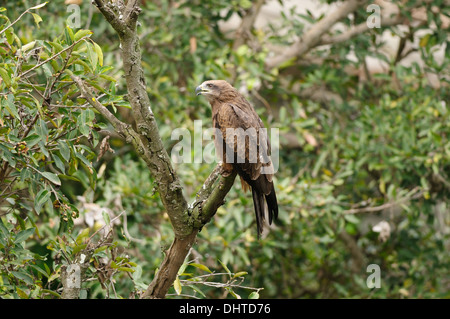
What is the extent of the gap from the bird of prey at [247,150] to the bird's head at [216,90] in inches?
5.5

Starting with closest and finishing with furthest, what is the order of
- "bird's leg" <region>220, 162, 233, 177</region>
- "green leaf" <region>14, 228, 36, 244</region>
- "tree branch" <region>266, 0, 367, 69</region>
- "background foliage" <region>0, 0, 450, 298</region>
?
"green leaf" <region>14, 228, 36, 244</region> < "bird's leg" <region>220, 162, 233, 177</region> < "background foliage" <region>0, 0, 450, 298</region> < "tree branch" <region>266, 0, 367, 69</region>

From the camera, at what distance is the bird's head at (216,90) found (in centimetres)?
345

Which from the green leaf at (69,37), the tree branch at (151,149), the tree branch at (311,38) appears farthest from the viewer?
the tree branch at (311,38)

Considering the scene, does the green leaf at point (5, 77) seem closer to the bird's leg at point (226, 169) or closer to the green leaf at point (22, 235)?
the green leaf at point (22, 235)

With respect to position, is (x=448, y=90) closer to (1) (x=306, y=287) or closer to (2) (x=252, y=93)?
(2) (x=252, y=93)

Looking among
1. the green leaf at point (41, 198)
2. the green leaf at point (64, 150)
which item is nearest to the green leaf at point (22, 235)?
the green leaf at point (41, 198)

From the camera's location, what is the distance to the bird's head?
136 inches

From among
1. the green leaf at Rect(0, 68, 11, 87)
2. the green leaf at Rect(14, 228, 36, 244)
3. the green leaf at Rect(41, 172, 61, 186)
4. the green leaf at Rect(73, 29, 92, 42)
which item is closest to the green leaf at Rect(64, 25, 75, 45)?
the green leaf at Rect(73, 29, 92, 42)

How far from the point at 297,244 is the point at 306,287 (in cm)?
62

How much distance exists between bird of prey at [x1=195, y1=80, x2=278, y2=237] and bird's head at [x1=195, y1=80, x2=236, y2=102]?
140 mm

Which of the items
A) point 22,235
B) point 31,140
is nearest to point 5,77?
point 31,140

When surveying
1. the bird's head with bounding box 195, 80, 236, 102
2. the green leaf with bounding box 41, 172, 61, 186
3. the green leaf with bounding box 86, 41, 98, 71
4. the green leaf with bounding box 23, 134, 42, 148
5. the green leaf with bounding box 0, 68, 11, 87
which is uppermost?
the bird's head with bounding box 195, 80, 236, 102

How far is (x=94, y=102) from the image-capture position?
2.41m

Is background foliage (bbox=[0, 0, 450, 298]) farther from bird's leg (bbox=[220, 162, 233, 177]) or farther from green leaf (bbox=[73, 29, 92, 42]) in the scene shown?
green leaf (bbox=[73, 29, 92, 42])
